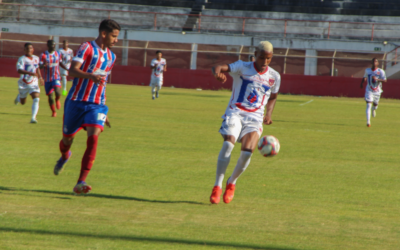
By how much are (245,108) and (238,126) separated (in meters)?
0.29

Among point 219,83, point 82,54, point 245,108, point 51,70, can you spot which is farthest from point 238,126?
point 219,83

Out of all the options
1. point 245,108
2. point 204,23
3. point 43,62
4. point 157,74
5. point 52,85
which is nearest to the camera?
point 245,108

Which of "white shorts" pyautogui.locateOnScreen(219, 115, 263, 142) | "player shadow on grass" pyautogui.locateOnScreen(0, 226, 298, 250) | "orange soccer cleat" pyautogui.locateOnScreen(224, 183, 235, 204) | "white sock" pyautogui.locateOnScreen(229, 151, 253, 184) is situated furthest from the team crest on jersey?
"player shadow on grass" pyautogui.locateOnScreen(0, 226, 298, 250)

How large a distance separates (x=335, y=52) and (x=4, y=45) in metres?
23.9

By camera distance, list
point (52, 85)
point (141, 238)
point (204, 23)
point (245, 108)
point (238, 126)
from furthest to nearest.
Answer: point (204, 23) < point (52, 85) < point (245, 108) < point (238, 126) < point (141, 238)

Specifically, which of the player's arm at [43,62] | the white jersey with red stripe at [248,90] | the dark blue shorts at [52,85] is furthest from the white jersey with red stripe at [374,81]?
the white jersey with red stripe at [248,90]

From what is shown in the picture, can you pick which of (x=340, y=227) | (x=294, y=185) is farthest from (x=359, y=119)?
(x=340, y=227)

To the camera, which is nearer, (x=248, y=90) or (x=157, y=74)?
(x=248, y=90)

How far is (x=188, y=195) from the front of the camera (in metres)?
6.64

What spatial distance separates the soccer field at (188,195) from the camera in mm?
4883

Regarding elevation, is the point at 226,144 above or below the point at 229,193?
above

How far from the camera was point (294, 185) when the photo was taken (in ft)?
24.8

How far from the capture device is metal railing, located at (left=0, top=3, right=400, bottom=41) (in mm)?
37844

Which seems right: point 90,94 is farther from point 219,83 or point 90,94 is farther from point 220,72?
point 219,83
